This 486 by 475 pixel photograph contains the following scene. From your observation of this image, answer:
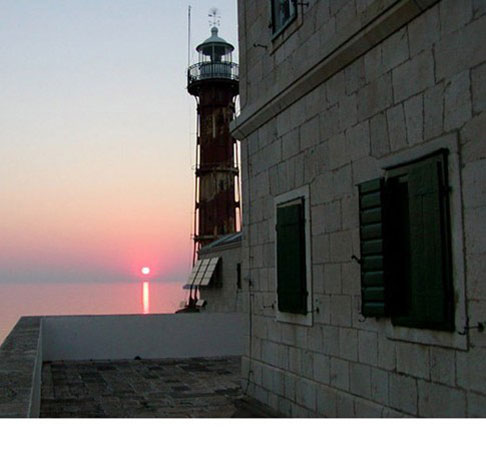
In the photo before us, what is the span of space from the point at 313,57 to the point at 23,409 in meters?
3.75

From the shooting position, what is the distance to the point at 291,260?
623 centimetres

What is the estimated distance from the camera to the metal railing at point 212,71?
82.3ft

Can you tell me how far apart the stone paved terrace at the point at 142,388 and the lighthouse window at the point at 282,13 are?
416 centimetres

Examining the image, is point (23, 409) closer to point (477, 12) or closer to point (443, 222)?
point (443, 222)

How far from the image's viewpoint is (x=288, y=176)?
6.49 metres

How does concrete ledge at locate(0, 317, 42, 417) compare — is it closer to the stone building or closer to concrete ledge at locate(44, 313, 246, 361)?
concrete ledge at locate(44, 313, 246, 361)

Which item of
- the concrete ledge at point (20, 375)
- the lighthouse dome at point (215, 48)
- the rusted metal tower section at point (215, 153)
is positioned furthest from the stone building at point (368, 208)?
the lighthouse dome at point (215, 48)

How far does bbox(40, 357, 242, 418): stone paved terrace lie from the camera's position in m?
7.28

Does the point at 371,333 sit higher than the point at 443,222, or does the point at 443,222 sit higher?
the point at 443,222

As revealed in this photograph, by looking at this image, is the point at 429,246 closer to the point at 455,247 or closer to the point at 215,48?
the point at 455,247

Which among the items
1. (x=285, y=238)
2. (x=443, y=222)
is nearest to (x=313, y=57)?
(x=285, y=238)

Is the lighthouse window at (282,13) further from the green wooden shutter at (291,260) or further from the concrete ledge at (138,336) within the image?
the concrete ledge at (138,336)

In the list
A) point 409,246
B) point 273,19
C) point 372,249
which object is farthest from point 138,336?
point 409,246
